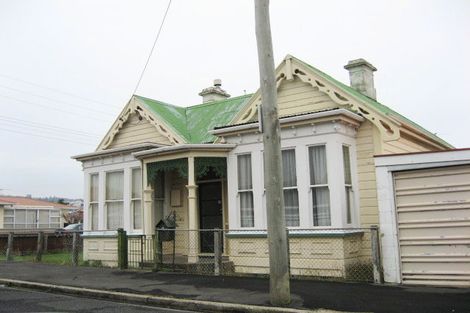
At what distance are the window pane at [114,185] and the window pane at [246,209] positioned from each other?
499cm

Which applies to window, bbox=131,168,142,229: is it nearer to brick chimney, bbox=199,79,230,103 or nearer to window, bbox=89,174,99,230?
window, bbox=89,174,99,230

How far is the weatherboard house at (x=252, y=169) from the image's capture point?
12117mm

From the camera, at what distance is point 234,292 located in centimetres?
986

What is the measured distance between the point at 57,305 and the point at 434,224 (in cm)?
767

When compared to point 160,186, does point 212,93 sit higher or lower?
higher

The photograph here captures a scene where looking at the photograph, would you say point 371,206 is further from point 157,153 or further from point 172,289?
point 157,153

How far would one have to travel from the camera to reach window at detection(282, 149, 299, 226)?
1261 cm

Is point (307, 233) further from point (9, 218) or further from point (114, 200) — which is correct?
point (9, 218)

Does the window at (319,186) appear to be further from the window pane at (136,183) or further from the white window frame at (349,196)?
the window pane at (136,183)

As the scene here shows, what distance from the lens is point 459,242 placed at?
10.0m

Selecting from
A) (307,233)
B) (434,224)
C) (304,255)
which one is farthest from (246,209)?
(434,224)

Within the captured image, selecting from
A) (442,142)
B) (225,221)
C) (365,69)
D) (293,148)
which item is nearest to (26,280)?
(225,221)

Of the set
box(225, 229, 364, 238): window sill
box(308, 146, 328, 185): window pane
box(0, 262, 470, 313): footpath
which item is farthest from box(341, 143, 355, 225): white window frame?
box(0, 262, 470, 313): footpath

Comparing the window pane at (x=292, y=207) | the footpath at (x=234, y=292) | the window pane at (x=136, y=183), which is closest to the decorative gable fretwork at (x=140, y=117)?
the window pane at (x=136, y=183)
